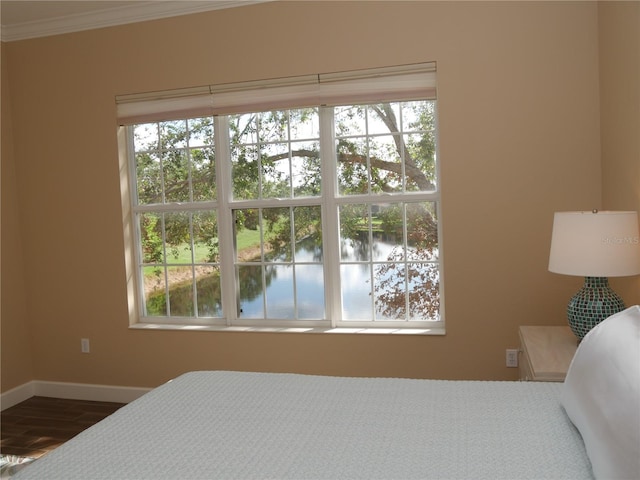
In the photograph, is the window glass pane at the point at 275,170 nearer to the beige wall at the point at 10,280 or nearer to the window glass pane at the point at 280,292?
the window glass pane at the point at 280,292

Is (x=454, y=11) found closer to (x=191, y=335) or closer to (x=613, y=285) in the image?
(x=613, y=285)

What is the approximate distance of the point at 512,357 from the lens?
11.5ft

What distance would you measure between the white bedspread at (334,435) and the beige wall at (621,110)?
4.02 ft

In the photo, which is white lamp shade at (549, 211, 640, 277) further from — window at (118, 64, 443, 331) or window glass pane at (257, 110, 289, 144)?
window glass pane at (257, 110, 289, 144)

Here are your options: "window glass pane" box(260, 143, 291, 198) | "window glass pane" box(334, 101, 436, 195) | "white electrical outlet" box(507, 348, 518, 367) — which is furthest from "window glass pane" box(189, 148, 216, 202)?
"white electrical outlet" box(507, 348, 518, 367)

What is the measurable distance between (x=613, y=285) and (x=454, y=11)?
1867 millimetres

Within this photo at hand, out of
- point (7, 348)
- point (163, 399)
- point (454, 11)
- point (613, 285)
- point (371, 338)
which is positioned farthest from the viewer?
point (7, 348)

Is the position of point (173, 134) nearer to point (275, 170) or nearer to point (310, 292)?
point (275, 170)

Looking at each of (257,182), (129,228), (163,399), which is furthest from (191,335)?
(163,399)

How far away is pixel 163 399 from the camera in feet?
6.79

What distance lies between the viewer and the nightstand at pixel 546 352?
236cm

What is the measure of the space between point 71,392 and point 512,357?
3331 millimetres

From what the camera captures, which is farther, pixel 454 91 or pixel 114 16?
pixel 114 16

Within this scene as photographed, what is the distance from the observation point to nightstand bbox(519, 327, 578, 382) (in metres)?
2.36
